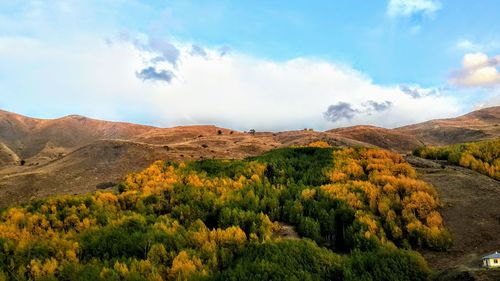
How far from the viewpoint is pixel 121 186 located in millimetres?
23797

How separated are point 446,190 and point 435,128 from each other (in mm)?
63185

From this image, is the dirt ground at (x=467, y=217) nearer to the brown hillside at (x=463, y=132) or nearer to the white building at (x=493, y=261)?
the white building at (x=493, y=261)

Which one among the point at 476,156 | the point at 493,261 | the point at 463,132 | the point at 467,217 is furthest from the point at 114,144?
the point at 463,132

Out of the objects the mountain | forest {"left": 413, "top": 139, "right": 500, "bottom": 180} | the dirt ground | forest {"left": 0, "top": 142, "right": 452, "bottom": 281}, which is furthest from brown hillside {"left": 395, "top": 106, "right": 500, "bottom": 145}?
forest {"left": 0, "top": 142, "right": 452, "bottom": 281}

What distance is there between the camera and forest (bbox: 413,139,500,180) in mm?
22083

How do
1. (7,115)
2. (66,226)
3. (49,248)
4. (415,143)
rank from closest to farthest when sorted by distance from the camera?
(49,248)
(66,226)
(415,143)
(7,115)

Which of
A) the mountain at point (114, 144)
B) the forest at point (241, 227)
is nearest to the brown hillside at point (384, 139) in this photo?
the mountain at point (114, 144)

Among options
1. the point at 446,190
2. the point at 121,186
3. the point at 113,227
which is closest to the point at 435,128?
the point at 446,190

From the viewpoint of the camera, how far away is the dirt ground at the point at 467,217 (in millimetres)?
13064

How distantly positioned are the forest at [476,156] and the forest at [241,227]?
3.71 metres

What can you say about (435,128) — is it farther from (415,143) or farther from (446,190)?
(446,190)

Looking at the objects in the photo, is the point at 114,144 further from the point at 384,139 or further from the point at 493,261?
the point at 384,139

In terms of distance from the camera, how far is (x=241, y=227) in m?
17.0

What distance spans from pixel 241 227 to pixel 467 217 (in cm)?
906
